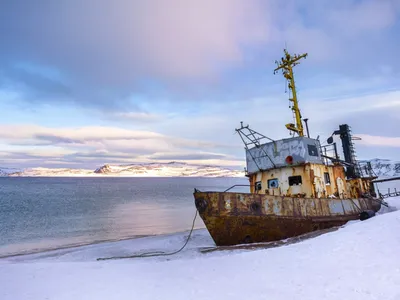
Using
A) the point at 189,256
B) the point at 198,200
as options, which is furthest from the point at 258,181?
the point at 189,256

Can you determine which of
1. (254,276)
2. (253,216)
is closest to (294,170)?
(253,216)

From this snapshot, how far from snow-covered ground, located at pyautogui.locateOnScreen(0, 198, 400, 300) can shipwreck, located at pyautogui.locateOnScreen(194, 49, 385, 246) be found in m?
Answer: 3.35

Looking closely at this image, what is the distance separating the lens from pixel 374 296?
4.98m

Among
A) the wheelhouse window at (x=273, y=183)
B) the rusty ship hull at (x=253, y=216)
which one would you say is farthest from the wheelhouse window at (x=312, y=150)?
the rusty ship hull at (x=253, y=216)

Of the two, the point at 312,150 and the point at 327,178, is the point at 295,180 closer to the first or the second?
the point at 312,150

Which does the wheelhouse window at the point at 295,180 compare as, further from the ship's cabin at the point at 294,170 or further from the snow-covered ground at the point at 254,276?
the snow-covered ground at the point at 254,276

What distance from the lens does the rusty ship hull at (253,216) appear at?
12.1 m

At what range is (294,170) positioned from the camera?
14.6m

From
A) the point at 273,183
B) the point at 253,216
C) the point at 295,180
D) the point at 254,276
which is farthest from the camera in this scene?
the point at 273,183

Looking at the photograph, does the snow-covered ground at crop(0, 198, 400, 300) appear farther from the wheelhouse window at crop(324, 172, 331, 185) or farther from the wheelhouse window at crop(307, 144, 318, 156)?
the wheelhouse window at crop(324, 172, 331, 185)

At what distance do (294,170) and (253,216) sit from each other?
397cm

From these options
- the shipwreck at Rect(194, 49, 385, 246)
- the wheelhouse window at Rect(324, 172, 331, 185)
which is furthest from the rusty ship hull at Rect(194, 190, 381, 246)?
the wheelhouse window at Rect(324, 172, 331, 185)

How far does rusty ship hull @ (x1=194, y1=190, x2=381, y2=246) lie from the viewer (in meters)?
12.1

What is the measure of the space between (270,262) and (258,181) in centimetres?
843
